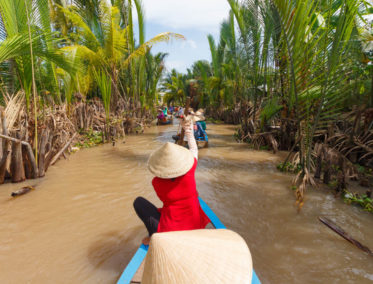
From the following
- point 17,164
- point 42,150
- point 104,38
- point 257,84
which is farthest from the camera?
point 104,38

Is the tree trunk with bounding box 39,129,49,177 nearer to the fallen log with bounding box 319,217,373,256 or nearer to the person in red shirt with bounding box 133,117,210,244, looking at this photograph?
the person in red shirt with bounding box 133,117,210,244

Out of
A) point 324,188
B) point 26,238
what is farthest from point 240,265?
point 324,188

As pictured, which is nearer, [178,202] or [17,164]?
[178,202]

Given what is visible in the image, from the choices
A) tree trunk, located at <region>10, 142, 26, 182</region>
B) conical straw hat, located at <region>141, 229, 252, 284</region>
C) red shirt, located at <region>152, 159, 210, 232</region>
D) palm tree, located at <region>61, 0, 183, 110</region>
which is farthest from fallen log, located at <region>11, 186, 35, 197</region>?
palm tree, located at <region>61, 0, 183, 110</region>

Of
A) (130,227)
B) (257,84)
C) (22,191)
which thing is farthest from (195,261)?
(257,84)

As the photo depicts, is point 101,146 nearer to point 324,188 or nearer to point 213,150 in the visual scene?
point 213,150

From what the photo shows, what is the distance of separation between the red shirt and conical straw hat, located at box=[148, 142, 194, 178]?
0.09 m

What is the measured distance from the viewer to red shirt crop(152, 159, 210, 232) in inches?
64.9

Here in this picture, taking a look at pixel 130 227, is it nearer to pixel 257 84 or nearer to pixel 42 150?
pixel 42 150

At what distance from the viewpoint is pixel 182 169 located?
5.21 feet

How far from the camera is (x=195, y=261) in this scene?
2.97 ft

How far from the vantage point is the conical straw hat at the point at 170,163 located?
157 cm

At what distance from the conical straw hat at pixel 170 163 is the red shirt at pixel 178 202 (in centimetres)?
9

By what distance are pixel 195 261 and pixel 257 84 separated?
7050mm
